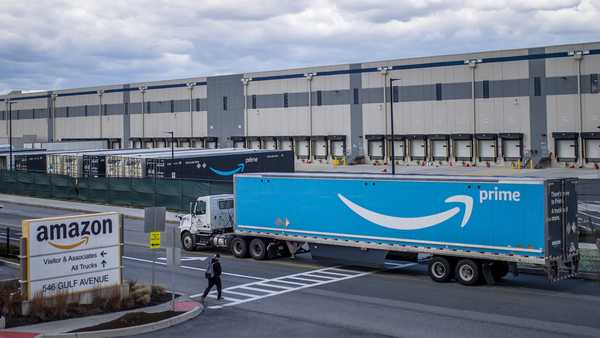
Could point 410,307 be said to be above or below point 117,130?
below

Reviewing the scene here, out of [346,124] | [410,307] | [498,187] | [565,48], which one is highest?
[565,48]

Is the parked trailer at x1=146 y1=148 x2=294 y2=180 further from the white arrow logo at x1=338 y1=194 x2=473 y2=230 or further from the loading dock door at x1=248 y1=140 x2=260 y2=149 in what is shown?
the white arrow logo at x1=338 y1=194 x2=473 y2=230

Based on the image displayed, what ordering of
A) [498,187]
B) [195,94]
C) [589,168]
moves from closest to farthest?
[498,187] < [589,168] < [195,94]

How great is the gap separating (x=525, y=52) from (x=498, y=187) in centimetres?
5427

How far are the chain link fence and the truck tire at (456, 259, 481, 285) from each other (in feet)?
80.6

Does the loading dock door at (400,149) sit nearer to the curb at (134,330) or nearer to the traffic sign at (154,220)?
the traffic sign at (154,220)

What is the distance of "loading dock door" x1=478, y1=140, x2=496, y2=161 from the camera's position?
253 ft

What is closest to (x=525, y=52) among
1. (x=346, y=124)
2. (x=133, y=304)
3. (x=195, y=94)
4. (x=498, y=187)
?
(x=346, y=124)

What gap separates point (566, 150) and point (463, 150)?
10808mm

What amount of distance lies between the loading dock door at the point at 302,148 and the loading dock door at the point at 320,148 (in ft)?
4.68

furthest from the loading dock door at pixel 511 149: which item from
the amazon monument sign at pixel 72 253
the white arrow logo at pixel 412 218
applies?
the amazon monument sign at pixel 72 253

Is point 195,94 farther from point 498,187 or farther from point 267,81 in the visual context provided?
point 498,187

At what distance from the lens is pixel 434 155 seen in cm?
8156

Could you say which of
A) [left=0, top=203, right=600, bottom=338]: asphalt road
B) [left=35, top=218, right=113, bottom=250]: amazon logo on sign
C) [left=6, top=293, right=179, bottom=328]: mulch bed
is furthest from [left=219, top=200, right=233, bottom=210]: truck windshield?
[left=35, top=218, right=113, bottom=250]: amazon logo on sign
